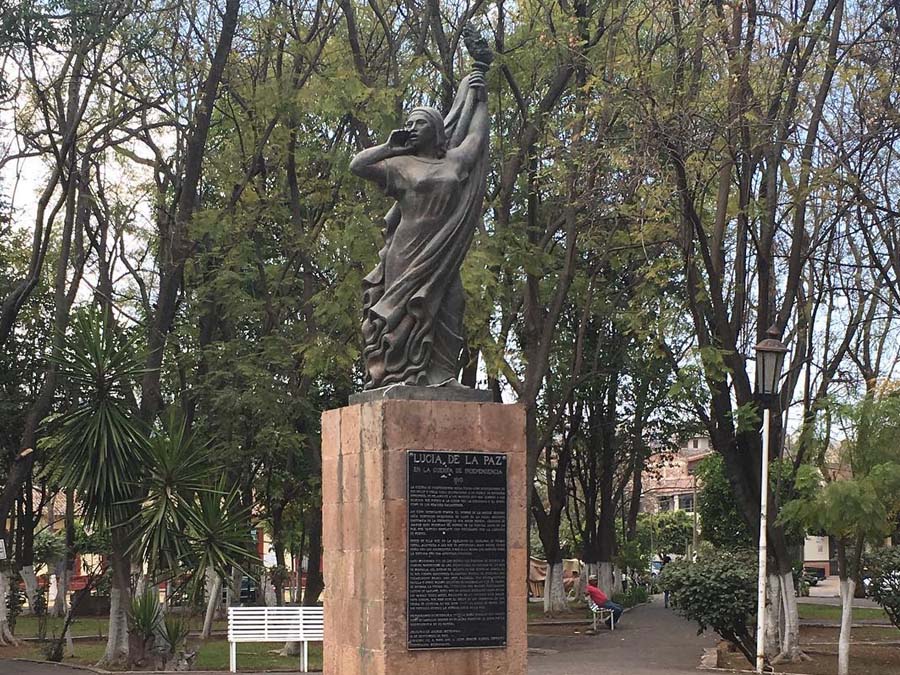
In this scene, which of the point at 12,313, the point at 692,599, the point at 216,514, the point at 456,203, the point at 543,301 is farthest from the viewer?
the point at 543,301

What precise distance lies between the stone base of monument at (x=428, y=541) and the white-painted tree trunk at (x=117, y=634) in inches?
406

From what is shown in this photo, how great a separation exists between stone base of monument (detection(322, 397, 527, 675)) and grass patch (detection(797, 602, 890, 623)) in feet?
73.8

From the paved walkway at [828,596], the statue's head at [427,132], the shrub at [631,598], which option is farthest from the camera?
the paved walkway at [828,596]

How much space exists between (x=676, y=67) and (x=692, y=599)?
7543mm

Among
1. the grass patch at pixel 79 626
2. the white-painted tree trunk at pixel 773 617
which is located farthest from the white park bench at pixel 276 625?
the grass patch at pixel 79 626

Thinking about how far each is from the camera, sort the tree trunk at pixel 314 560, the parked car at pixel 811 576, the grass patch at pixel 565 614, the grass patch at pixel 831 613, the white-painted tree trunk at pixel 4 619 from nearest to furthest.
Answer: the white-painted tree trunk at pixel 4 619 → the tree trunk at pixel 314 560 → the grass patch at pixel 831 613 → the grass patch at pixel 565 614 → the parked car at pixel 811 576

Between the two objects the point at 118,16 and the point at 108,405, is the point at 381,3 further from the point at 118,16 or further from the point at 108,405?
the point at 108,405

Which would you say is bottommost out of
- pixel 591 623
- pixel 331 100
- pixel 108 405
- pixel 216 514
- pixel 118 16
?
pixel 591 623

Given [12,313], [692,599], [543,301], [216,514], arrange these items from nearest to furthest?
[216,514], [692,599], [12,313], [543,301]

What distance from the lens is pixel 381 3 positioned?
67.6 ft

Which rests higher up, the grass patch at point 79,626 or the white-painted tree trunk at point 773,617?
the white-painted tree trunk at point 773,617

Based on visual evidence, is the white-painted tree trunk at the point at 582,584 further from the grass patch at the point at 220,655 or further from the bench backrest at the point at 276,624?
the bench backrest at the point at 276,624

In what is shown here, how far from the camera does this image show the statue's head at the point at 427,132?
31.0 feet

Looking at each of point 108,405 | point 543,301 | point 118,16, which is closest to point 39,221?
point 118,16
